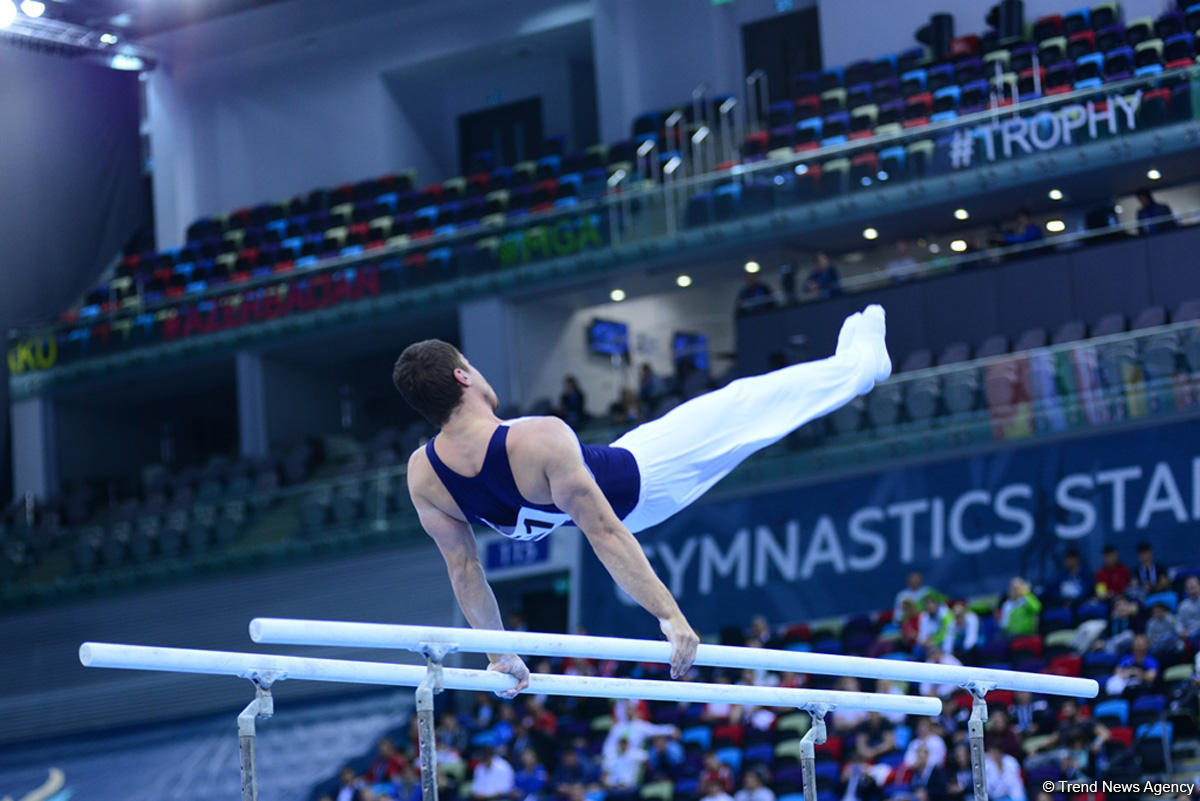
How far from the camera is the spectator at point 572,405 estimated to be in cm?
1659

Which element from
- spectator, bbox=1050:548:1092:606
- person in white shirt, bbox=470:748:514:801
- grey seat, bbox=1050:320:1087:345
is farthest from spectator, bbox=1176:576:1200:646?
person in white shirt, bbox=470:748:514:801

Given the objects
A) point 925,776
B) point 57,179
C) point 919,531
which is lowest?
point 925,776

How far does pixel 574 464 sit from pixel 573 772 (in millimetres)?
8146

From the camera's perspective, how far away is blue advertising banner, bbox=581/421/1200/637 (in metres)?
12.9

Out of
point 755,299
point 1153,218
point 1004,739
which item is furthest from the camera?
point 755,299

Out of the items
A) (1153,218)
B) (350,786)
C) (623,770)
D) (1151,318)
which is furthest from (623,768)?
(1153,218)

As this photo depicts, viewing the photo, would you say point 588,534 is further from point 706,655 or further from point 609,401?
point 609,401

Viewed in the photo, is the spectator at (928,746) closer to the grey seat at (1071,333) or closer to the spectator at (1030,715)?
the spectator at (1030,715)

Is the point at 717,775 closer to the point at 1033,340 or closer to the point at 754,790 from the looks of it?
the point at 754,790

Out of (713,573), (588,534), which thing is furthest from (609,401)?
(588,534)

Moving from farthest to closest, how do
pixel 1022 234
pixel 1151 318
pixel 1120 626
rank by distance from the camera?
1. pixel 1022 234
2. pixel 1151 318
3. pixel 1120 626

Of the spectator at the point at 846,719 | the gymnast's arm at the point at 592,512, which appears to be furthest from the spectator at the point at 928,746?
the gymnast's arm at the point at 592,512

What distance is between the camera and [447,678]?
392 cm

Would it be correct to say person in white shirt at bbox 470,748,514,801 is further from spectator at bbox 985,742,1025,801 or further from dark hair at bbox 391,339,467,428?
dark hair at bbox 391,339,467,428
